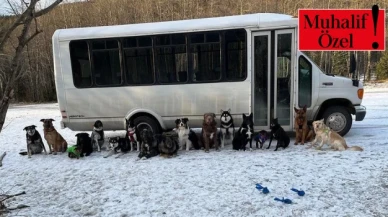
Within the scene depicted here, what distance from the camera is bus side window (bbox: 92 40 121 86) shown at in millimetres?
7531

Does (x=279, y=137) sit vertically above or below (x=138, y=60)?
below

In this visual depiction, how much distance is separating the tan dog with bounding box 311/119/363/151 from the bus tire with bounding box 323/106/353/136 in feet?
3.58

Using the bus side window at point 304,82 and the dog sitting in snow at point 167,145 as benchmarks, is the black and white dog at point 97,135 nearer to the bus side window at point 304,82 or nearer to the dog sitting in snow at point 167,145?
the dog sitting in snow at point 167,145

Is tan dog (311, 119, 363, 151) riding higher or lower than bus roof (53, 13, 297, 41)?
lower

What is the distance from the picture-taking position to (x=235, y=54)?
7.21 meters

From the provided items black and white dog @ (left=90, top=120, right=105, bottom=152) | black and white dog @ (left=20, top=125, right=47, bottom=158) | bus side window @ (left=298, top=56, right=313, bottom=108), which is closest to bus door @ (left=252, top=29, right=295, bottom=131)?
bus side window @ (left=298, top=56, right=313, bottom=108)

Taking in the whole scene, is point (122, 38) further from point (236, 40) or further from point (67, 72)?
point (236, 40)

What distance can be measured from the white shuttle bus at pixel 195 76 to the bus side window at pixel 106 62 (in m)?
0.02

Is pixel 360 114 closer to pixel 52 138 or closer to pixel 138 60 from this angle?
pixel 138 60

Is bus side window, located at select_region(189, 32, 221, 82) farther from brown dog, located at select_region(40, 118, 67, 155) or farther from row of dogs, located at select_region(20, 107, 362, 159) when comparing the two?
brown dog, located at select_region(40, 118, 67, 155)

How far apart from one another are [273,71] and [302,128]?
1.49 metres

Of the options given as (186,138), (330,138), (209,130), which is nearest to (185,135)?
(186,138)

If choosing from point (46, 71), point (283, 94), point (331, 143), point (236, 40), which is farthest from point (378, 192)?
point (46, 71)

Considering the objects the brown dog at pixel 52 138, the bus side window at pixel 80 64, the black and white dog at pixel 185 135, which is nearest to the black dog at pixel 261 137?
the black and white dog at pixel 185 135
